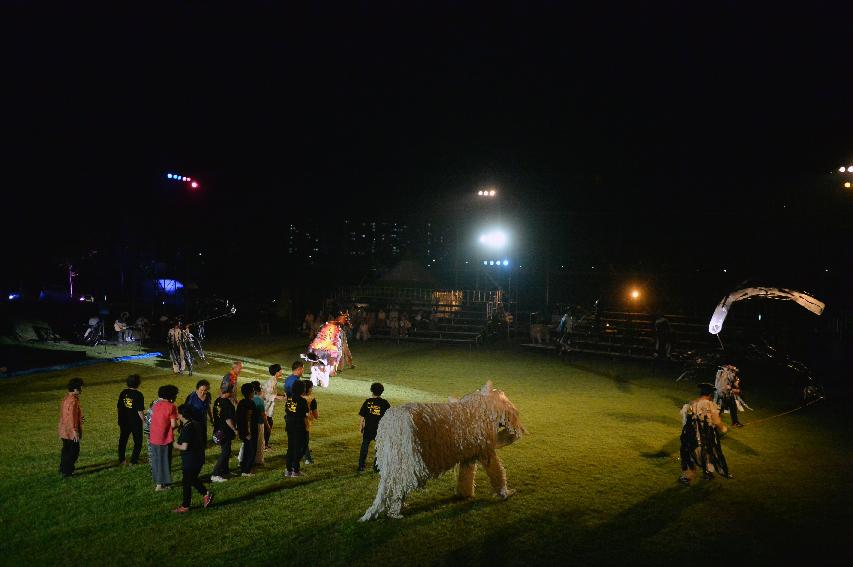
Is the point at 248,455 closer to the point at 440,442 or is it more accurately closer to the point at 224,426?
the point at 224,426

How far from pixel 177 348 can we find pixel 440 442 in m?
13.9

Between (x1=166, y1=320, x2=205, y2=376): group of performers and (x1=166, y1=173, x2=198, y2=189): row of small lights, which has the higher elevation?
(x1=166, y1=173, x2=198, y2=189): row of small lights

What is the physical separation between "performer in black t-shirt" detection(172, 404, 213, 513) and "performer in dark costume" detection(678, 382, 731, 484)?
7784 mm

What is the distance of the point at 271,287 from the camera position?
46.4 m

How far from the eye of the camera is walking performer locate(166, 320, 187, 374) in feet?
61.7

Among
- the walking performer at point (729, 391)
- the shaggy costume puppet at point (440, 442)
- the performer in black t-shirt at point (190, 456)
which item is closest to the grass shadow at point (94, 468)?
the performer in black t-shirt at point (190, 456)

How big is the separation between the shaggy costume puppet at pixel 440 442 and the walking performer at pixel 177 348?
13140 millimetres

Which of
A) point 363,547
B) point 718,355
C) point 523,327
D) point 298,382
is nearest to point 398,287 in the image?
point 523,327

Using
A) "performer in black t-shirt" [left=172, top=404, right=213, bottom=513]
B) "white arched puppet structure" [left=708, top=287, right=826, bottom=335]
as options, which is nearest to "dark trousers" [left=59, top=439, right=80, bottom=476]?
"performer in black t-shirt" [left=172, top=404, right=213, bottom=513]

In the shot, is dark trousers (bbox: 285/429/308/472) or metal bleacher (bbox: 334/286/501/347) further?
metal bleacher (bbox: 334/286/501/347)

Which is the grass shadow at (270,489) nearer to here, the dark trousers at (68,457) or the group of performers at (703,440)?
the dark trousers at (68,457)

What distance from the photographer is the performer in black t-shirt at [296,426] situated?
30.6 feet

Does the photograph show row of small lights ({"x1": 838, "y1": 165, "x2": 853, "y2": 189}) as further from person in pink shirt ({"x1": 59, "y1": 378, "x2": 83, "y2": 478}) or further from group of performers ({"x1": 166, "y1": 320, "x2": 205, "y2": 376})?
person in pink shirt ({"x1": 59, "y1": 378, "x2": 83, "y2": 478})

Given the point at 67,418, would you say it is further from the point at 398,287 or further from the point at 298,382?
the point at 398,287
